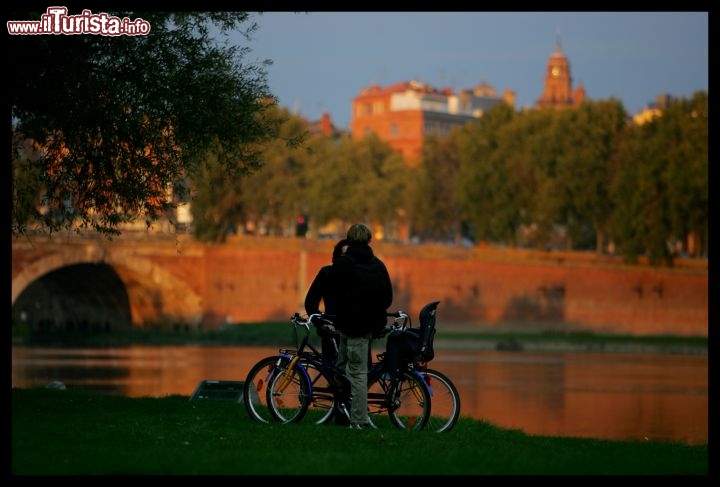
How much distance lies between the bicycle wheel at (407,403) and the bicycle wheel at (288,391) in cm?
65

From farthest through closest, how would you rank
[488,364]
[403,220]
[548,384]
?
[403,220]
[488,364]
[548,384]

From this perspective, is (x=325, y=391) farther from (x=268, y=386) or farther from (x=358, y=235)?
(x=358, y=235)

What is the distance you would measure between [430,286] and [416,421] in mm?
58657

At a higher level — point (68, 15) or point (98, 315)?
point (68, 15)

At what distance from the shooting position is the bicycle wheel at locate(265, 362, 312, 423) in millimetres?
14680

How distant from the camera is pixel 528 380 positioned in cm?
4631

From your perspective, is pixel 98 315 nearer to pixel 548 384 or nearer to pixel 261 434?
pixel 548 384

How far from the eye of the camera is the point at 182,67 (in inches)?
706

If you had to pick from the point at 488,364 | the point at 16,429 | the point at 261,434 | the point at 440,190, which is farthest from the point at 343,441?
the point at 440,190

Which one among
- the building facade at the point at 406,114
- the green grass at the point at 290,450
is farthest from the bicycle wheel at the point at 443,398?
the building facade at the point at 406,114

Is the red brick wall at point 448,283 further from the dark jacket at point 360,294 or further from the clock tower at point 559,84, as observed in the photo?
the clock tower at point 559,84

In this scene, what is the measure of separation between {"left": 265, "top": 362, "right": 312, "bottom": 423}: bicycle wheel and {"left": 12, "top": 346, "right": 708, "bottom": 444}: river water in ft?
38.8

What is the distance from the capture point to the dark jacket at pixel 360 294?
14312 mm

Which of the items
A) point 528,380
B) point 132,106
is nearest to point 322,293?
point 132,106
